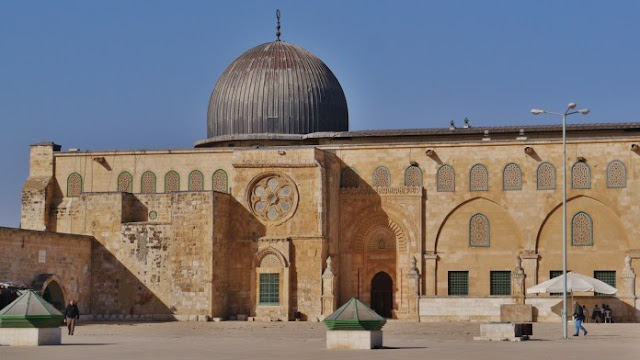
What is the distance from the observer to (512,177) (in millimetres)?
48250

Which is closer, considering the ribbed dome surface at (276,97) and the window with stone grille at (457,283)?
the window with stone grille at (457,283)

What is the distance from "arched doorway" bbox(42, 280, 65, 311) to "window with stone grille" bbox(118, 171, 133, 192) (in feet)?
24.6

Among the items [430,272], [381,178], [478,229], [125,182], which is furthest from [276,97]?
[478,229]

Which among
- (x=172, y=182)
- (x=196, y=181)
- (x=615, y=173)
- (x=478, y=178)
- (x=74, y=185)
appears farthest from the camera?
(x=74, y=185)

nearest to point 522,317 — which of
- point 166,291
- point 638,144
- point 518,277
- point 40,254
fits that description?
point 518,277

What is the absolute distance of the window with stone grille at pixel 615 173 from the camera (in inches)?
1857

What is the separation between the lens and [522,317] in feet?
140

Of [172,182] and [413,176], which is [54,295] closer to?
[172,182]

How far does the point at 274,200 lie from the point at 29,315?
21317 millimetres

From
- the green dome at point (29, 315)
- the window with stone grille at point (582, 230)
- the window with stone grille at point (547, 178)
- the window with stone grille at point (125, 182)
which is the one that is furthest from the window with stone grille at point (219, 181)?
the green dome at point (29, 315)

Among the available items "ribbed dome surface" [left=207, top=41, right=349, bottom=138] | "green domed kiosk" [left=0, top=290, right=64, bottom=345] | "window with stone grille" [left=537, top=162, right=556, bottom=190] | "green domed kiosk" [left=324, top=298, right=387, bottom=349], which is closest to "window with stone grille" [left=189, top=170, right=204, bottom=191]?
"ribbed dome surface" [left=207, top=41, right=349, bottom=138]

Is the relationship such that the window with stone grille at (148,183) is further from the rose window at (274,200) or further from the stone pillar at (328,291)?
the stone pillar at (328,291)

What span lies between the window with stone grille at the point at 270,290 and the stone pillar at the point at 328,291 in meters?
1.84

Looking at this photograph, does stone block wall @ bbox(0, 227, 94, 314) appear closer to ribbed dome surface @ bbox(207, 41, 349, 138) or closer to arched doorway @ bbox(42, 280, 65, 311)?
arched doorway @ bbox(42, 280, 65, 311)
